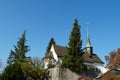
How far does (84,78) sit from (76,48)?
21.6 ft

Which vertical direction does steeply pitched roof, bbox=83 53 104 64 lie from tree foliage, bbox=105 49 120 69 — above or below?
above

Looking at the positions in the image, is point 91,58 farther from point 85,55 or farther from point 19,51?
point 19,51

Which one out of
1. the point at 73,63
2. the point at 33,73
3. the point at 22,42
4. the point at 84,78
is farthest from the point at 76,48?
the point at 22,42

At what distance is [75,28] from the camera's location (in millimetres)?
47719

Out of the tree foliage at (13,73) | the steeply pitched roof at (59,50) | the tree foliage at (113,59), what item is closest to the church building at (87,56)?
the steeply pitched roof at (59,50)

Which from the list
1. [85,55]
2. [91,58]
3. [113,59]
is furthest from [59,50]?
[113,59]

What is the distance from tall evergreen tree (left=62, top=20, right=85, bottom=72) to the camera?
4406 cm

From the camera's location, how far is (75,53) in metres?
45.4

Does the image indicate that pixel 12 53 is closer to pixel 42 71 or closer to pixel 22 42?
pixel 22 42

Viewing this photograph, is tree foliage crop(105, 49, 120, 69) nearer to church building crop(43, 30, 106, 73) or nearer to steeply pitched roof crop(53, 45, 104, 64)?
church building crop(43, 30, 106, 73)

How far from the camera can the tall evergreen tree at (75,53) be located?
44062mm

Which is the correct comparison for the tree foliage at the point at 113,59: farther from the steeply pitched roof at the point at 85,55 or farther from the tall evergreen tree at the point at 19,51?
the tall evergreen tree at the point at 19,51

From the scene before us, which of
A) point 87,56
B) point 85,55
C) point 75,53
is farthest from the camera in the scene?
point 87,56

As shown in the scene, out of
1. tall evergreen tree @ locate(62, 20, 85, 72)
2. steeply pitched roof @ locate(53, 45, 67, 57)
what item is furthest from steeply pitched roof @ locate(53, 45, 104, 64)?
tall evergreen tree @ locate(62, 20, 85, 72)
